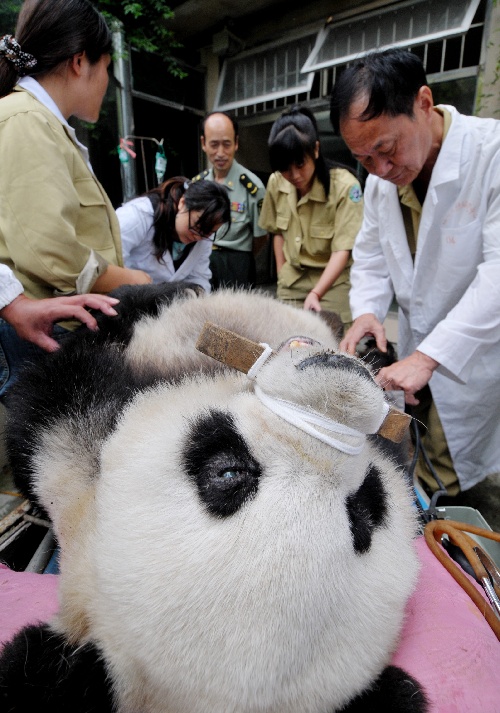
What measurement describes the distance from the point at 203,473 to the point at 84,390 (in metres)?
0.37

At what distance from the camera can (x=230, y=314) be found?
3.67 feet

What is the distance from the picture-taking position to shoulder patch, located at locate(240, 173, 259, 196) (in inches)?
121

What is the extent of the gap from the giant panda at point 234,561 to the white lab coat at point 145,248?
144 centimetres

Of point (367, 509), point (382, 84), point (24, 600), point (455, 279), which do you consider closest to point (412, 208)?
point (455, 279)

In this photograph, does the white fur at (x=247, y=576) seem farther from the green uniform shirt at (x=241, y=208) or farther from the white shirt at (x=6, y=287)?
the green uniform shirt at (x=241, y=208)

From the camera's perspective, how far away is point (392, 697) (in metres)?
0.65

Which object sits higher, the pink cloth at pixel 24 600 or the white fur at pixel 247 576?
the white fur at pixel 247 576

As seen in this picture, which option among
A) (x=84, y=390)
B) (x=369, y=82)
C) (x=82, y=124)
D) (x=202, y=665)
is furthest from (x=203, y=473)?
(x=82, y=124)

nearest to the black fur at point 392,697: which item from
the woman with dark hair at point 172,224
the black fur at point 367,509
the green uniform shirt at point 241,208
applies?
the black fur at point 367,509

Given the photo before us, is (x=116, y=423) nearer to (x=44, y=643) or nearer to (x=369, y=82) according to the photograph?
(x=44, y=643)

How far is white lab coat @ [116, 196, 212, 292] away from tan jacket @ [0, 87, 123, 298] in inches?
34.1

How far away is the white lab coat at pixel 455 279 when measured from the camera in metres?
1.43

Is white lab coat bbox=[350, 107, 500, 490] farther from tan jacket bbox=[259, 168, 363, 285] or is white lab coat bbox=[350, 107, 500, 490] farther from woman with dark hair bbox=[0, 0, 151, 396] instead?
woman with dark hair bbox=[0, 0, 151, 396]

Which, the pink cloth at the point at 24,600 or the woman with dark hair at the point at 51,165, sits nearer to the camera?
the pink cloth at the point at 24,600
